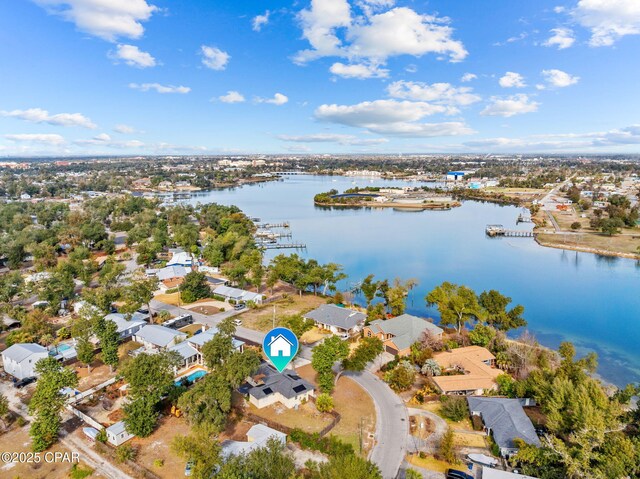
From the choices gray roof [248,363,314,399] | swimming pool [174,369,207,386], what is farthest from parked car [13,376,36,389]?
gray roof [248,363,314,399]

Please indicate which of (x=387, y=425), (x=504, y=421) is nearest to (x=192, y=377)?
(x=387, y=425)

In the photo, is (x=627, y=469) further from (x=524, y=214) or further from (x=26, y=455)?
(x=524, y=214)

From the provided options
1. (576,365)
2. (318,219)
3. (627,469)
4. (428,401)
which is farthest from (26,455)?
(318,219)

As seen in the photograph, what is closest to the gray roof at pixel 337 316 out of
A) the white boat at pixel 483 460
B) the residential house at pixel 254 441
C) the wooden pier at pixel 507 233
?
the residential house at pixel 254 441

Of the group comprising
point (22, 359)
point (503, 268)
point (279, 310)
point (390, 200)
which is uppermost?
point (390, 200)

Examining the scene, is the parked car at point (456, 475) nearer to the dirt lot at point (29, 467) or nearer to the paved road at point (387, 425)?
the paved road at point (387, 425)

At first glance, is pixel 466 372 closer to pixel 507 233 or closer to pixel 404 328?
pixel 404 328
